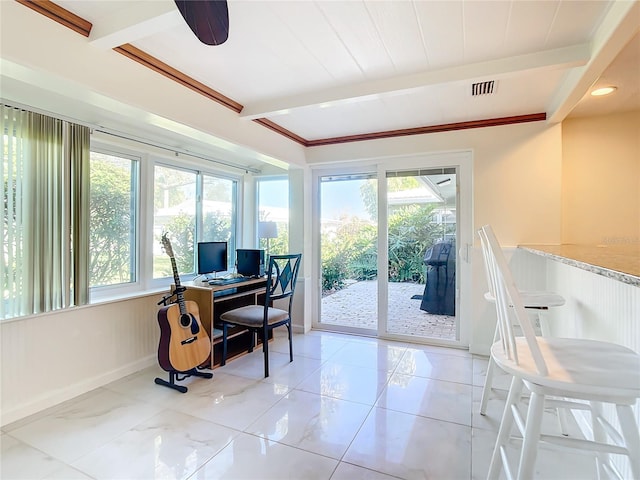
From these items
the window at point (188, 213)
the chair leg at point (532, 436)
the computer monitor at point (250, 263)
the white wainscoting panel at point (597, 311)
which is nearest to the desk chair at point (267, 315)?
the computer monitor at point (250, 263)

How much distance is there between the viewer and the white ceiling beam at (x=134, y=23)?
5.06 ft

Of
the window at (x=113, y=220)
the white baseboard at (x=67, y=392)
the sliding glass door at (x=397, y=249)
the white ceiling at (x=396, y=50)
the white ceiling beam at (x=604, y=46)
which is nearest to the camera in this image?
the white ceiling beam at (x=604, y=46)

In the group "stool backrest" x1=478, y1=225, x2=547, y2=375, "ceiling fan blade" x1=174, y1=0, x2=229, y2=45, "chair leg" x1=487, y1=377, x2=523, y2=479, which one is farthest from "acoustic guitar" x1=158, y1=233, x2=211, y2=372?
"stool backrest" x1=478, y1=225, x2=547, y2=375

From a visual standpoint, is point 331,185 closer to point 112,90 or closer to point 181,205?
point 181,205

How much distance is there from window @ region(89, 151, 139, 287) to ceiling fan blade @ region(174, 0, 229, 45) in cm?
219

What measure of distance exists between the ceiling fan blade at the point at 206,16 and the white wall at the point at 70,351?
225cm

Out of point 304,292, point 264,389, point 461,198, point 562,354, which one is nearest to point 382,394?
point 264,389

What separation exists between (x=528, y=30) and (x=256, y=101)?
6.46 feet

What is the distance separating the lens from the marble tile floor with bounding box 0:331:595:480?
1.67 metres

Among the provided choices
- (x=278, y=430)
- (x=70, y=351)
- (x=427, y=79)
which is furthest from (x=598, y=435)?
(x=70, y=351)

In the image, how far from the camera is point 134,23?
1616 millimetres

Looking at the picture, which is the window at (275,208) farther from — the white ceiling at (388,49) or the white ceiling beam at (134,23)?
the white ceiling beam at (134,23)

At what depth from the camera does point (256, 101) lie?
9.14ft

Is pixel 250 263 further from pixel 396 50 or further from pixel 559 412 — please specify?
pixel 559 412
